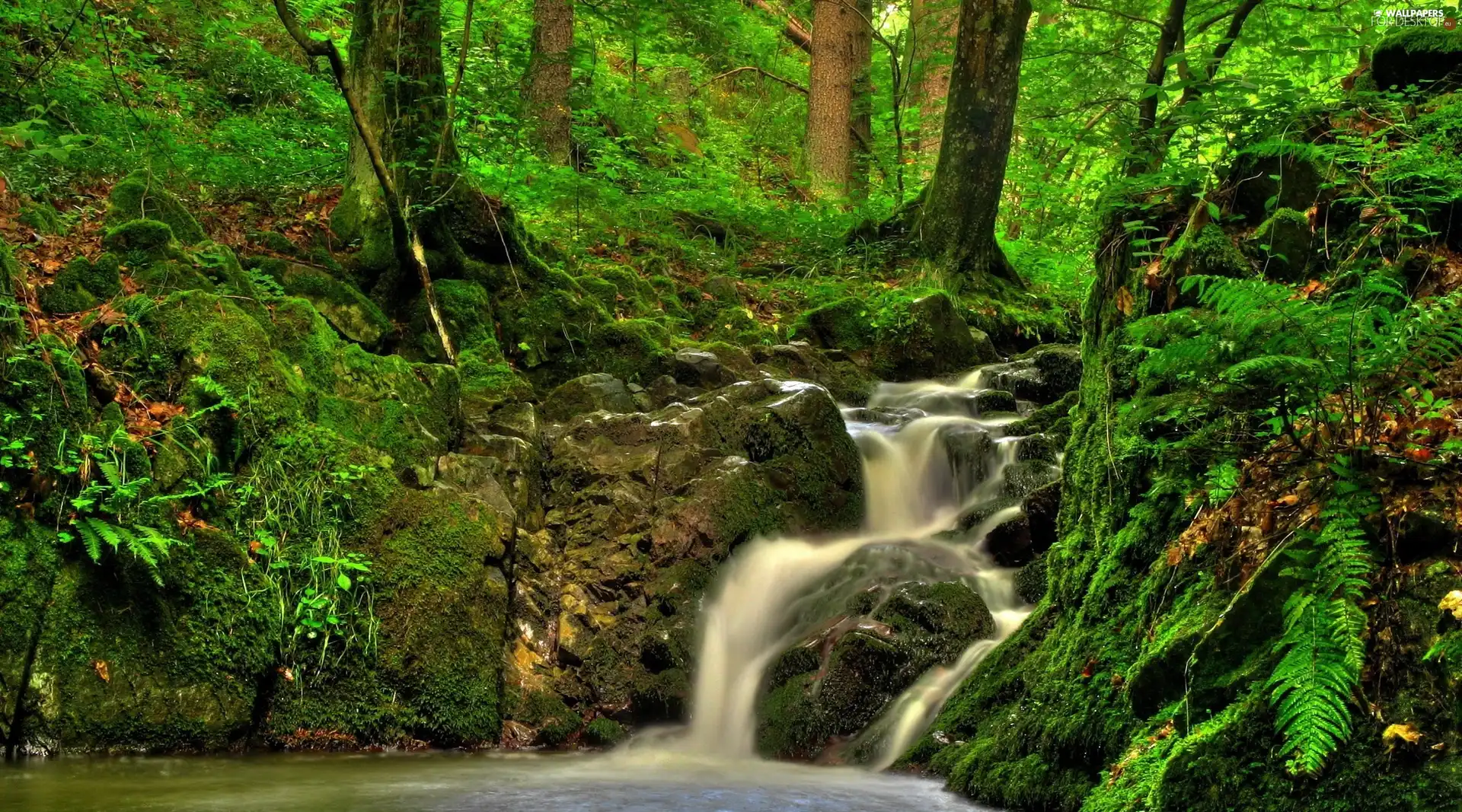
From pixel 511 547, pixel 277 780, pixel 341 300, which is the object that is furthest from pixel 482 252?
pixel 277 780

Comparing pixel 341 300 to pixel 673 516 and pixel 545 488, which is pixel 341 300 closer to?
pixel 545 488

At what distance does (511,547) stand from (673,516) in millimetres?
1093

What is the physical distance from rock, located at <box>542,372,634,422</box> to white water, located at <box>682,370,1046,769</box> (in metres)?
1.76

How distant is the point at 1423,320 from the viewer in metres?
2.98

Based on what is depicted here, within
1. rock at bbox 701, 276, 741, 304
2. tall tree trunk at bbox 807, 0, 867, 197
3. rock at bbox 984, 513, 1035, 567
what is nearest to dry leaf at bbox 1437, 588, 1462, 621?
rock at bbox 984, 513, 1035, 567

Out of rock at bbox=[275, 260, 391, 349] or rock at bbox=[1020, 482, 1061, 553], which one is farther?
rock at bbox=[275, 260, 391, 349]

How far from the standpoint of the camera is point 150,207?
22.6 feet

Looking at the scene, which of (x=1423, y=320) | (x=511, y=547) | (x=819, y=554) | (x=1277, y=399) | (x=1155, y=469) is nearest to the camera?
(x=1423, y=320)

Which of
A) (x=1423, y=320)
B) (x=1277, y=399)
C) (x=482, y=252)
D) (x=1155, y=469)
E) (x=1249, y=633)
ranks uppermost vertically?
(x=482, y=252)

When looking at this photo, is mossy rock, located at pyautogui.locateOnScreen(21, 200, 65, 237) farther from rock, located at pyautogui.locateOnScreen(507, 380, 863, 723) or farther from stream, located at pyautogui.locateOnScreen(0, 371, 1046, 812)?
stream, located at pyautogui.locateOnScreen(0, 371, 1046, 812)

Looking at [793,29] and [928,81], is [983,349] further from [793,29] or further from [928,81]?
[793,29]

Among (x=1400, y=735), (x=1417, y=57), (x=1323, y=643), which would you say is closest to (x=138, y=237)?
(x=1323, y=643)

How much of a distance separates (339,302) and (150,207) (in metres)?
1.36

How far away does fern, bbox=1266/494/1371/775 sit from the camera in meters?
2.57
